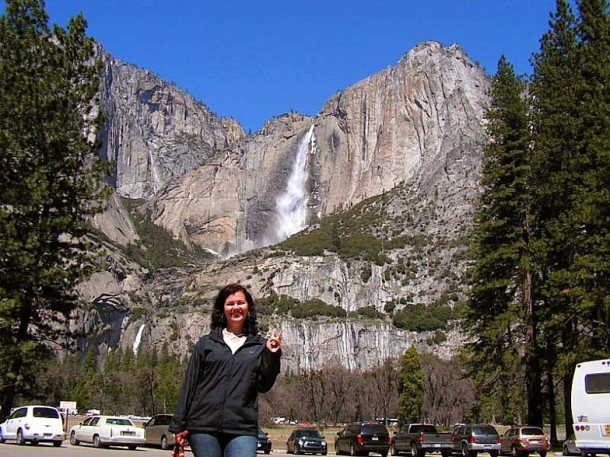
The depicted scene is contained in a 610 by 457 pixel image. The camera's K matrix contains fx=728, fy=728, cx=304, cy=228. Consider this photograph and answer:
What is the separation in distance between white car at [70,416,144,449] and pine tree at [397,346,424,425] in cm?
5748

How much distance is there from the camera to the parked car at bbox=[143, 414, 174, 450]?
1272 inches

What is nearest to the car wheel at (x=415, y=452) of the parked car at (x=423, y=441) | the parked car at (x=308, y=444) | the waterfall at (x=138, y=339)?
the parked car at (x=423, y=441)

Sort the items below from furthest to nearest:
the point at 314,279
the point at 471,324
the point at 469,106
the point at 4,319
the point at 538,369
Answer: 1. the point at 469,106
2. the point at 314,279
3. the point at 471,324
4. the point at 538,369
5. the point at 4,319

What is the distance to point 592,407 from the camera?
22156 millimetres

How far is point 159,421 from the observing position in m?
33.8

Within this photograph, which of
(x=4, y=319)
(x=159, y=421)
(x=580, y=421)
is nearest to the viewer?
(x=580, y=421)

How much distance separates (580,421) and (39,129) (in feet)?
70.3

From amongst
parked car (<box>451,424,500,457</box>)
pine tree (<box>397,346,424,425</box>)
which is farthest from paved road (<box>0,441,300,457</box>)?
pine tree (<box>397,346,424,425</box>)

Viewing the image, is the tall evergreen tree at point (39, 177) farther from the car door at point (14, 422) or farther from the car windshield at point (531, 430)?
the car windshield at point (531, 430)

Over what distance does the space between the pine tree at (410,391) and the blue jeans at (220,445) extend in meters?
82.5

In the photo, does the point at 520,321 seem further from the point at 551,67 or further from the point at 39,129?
the point at 39,129

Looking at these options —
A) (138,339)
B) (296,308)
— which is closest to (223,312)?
(296,308)

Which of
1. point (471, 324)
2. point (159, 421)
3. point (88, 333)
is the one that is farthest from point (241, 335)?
point (471, 324)

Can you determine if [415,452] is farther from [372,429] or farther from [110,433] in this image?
[110,433]
